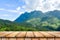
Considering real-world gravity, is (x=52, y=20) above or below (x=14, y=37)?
above

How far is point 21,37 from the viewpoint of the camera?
8.89 feet

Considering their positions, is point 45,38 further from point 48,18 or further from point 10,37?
point 48,18

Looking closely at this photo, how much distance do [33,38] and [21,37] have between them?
0.72 feet

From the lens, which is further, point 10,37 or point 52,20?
point 52,20

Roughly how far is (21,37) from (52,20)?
304ft

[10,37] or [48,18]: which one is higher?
[48,18]

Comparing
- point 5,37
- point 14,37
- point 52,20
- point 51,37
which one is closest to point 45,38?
point 51,37

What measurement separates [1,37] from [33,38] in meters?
0.59

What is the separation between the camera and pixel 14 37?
271 centimetres

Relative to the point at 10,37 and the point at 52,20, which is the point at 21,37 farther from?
the point at 52,20

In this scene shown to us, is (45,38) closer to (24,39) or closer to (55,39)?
(55,39)

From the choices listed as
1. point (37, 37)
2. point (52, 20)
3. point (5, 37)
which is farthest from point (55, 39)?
point (52, 20)

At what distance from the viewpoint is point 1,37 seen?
2.73 m

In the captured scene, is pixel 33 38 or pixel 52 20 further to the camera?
pixel 52 20
